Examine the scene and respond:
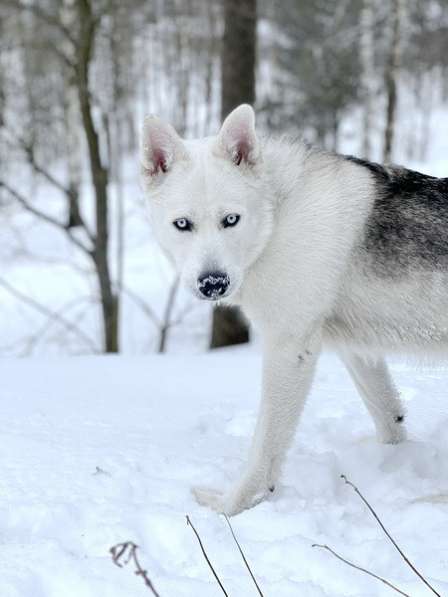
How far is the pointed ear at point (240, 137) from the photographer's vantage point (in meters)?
2.92

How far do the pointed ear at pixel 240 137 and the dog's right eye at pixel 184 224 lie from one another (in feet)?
1.25

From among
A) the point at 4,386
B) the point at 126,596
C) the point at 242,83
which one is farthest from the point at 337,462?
the point at 242,83

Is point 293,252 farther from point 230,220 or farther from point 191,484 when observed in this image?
point 191,484

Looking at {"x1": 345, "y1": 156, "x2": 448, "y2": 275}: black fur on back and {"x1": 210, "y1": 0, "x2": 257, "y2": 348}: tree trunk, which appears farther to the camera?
{"x1": 210, "y1": 0, "x2": 257, "y2": 348}: tree trunk

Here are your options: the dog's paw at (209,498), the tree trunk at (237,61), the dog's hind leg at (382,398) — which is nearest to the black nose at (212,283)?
the dog's paw at (209,498)

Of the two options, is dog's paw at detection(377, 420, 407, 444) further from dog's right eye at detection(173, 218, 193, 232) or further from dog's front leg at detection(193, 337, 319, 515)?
dog's right eye at detection(173, 218, 193, 232)

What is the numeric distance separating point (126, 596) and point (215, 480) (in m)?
1.16

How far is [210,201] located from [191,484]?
126 cm

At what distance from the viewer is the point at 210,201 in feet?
9.38

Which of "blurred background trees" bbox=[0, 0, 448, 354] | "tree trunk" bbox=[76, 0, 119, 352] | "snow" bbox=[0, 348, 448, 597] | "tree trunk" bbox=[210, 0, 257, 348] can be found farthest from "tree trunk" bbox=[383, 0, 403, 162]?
"snow" bbox=[0, 348, 448, 597]

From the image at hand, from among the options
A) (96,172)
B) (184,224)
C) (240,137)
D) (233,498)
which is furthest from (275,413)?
(96,172)

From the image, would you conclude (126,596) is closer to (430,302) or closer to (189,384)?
(430,302)

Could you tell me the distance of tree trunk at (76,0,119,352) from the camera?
6.60 metres

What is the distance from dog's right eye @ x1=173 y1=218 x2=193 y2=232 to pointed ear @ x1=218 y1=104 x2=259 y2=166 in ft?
1.25
